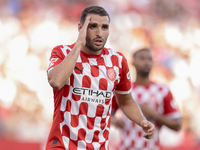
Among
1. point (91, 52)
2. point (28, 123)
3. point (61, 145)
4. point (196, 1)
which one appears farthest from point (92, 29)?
point (196, 1)

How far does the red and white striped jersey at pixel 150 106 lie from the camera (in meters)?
4.39

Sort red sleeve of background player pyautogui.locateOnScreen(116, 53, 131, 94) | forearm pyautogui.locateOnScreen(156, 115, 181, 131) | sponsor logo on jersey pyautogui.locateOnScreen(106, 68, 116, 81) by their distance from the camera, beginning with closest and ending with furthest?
sponsor logo on jersey pyautogui.locateOnScreen(106, 68, 116, 81), red sleeve of background player pyautogui.locateOnScreen(116, 53, 131, 94), forearm pyautogui.locateOnScreen(156, 115, 181, 131)

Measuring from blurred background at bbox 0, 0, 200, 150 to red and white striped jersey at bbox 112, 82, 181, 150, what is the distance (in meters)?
7.44

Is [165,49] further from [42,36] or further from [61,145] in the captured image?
[61,145]

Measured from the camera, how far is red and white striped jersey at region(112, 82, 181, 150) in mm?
4391

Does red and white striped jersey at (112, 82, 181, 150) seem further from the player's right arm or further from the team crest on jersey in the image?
the player's right arm

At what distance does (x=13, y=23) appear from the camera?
42.2 feet

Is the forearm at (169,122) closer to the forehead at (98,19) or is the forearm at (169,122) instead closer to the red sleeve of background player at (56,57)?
the forehead at (98,19)

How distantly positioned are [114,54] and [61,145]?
95 cm

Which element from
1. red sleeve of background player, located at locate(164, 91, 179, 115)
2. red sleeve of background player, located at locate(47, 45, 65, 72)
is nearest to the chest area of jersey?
red sleeve of background player, located at locate(47, 45, 65, 72)

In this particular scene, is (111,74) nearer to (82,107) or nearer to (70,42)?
(82,107)

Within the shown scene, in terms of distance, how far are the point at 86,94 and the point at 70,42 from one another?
33.4ft

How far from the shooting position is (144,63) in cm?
469


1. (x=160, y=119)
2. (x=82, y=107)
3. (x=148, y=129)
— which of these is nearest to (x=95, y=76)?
(x=82, y=107)
